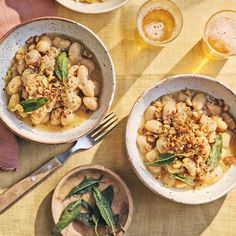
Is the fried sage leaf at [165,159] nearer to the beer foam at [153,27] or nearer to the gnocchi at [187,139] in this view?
the gnocchi at [187,139]

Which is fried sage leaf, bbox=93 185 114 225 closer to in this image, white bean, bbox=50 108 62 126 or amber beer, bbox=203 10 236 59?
white bean, bbox=50 108 62 126

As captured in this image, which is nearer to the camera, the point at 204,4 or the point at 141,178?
the point at 141,178

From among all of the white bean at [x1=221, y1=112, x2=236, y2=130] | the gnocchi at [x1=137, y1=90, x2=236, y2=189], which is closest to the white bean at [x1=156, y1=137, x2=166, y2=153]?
the gnocchi at [x1=137, y1=90, x2=236, y2=189]

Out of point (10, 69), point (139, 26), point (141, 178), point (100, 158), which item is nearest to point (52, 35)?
point (10, 69)

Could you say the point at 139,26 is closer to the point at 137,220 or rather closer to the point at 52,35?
the point at 52,35

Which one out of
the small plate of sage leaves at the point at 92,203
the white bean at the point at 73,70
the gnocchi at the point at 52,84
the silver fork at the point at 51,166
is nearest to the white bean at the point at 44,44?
the gnocchi at the point at 52,84

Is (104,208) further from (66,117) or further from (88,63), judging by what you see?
(88,63)
